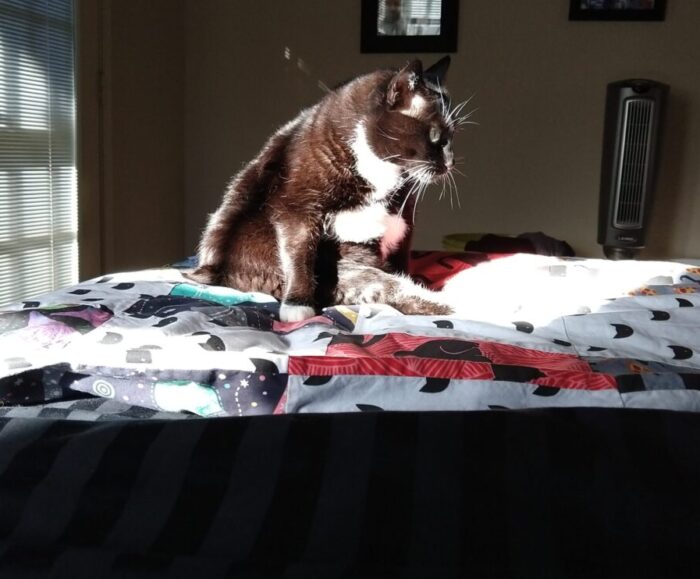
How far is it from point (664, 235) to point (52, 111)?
7.75 ft

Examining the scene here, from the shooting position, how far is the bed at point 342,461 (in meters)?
0.47

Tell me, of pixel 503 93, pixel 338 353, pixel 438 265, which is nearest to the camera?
pixel 338 353

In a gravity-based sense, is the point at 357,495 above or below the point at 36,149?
below

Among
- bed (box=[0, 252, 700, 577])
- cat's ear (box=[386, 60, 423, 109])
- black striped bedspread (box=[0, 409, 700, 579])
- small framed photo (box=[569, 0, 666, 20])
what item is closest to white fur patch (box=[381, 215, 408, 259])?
cat's ear (box=[386, 60, 423, 109])

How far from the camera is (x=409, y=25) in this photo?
2.90 m

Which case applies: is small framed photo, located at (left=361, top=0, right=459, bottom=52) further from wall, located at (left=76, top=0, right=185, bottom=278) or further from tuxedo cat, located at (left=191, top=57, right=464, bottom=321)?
tuxedo cat, located at (left=191, top=57, right=464, bottom=321)

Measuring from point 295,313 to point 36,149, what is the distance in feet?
4.04

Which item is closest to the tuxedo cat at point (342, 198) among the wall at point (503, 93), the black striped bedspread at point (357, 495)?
the black striped bedspread at point (357, 495)

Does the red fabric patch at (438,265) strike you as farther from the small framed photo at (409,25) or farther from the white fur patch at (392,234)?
the small framed photo at (409,25)

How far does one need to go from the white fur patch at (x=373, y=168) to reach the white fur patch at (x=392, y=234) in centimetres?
7

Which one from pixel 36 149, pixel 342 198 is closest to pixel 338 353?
pixel 342 198

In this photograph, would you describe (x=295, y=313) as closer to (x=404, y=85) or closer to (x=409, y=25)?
(x=404, y=85)

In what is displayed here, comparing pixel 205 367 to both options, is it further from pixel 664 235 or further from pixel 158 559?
pixel 664 235

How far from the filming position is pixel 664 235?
3004mm
